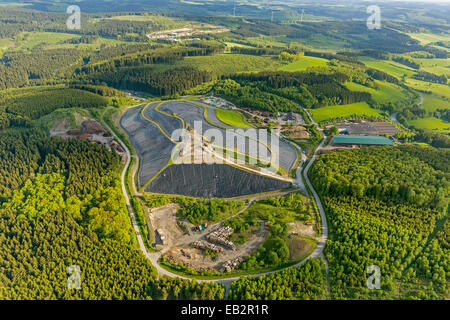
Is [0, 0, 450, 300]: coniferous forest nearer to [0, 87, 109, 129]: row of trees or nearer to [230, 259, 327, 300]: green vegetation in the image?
[230, 259, 327, 300]: green vegetation

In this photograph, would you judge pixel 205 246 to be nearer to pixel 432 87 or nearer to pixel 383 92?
pixel 383 92

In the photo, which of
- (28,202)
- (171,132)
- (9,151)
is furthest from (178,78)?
(28,202)

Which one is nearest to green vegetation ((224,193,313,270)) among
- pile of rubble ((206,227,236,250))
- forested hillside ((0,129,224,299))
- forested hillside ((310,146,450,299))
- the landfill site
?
pile of rubble ((206,227,236,250))

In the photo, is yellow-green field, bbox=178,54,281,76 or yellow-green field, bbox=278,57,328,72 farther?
yellow-green field, bbox=178,54,281,76

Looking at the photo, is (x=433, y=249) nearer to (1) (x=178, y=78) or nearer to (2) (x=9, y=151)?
(2) (x=9, y=151)

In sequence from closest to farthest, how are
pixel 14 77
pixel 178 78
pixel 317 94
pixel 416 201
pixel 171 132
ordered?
pixel 416 201
pixel 171 132
pixel 317 94
pixel 178 78
pixel 14 77

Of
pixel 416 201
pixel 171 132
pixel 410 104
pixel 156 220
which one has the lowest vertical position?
pixel 156 220

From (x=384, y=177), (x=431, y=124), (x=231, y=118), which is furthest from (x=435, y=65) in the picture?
(x=384, y=177)
